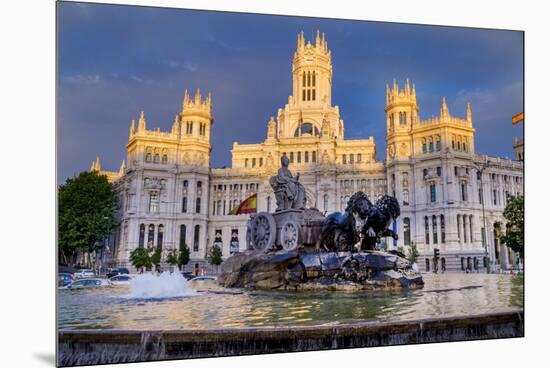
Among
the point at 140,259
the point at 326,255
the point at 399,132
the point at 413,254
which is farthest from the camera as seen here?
the point at 399,132

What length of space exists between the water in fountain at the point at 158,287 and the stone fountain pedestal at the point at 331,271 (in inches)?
98.8

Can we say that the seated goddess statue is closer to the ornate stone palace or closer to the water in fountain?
the water in fountain

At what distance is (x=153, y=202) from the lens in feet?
119

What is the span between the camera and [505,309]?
14.5 m

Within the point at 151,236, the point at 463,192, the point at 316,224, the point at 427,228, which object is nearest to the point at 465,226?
the point at 427,228

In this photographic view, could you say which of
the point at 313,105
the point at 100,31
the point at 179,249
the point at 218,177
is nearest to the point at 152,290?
the point at 100,31

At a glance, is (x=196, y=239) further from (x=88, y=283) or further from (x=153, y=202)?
(x=88, y=283)

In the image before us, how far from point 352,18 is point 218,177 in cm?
3340

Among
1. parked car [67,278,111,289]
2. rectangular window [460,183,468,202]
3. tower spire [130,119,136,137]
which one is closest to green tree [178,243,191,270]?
tower spire [130,119,136,137]

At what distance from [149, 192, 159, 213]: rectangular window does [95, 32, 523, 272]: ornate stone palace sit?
0.11 meters

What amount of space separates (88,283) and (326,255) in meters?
8.68

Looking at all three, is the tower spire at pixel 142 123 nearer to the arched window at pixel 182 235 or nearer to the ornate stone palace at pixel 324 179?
the ornate stone palace at pixel 324 179

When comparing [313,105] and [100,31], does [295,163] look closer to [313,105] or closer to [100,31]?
[313,105]

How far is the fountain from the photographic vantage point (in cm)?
1599
